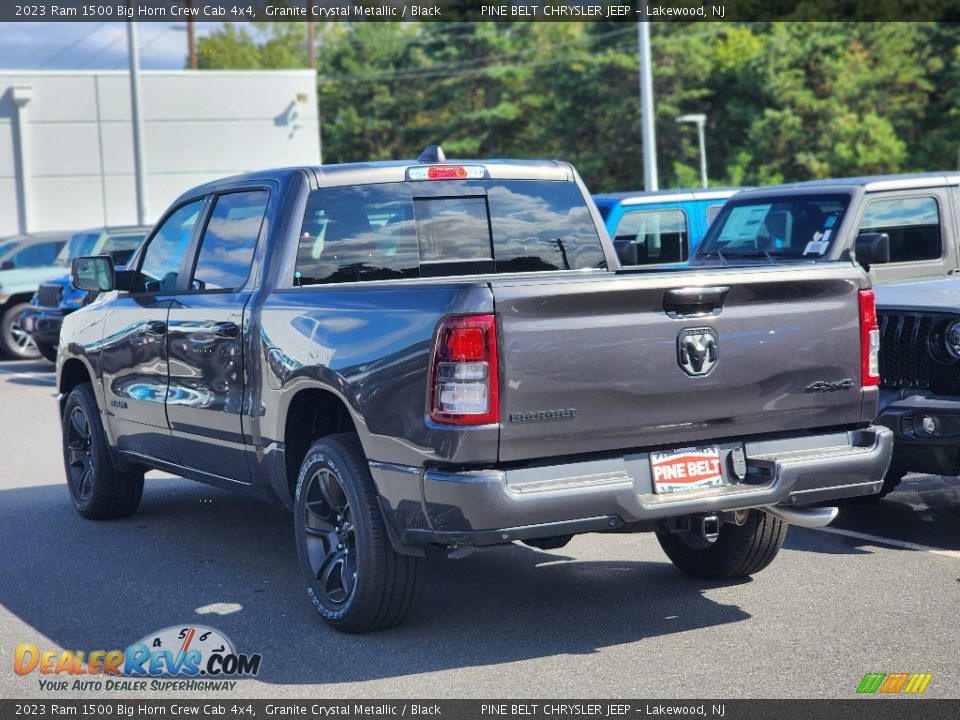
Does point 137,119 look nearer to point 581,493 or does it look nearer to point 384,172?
point 384,172

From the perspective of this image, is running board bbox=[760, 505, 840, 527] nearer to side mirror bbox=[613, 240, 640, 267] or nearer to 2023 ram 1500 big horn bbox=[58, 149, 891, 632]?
2023 ram 1500 big horn bbox=[58, 149, 891, 632]

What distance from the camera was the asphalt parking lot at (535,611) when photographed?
4891 millimetres

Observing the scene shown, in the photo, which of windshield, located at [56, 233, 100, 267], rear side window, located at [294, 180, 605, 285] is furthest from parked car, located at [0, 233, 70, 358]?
rear side window, located at [294, 180, 605, 285]

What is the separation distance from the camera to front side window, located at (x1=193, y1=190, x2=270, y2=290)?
252 inches

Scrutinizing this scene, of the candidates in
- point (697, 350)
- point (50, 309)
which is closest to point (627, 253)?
point (697, 350)

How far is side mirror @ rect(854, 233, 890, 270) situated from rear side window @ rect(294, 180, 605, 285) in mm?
3121

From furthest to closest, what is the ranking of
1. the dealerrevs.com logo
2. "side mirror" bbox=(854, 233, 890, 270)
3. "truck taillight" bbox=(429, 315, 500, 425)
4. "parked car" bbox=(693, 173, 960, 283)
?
"parked car" bbox=(693, 173, 960, 283) < "side mirror" bbox=(854, 233, 890, 270) < the dealerrevs.com logo < "truck taillight" bbox=(429, 315, 500, 425)

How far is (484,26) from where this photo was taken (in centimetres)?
6650

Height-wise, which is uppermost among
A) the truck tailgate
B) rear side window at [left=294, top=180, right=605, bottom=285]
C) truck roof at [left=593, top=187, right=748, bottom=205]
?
truck roof at [left=593, top=187, right=748, bottom=205]

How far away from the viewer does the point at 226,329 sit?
20.7 feet

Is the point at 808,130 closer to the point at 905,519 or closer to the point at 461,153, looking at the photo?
the point at 461,153

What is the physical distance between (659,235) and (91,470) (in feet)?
24.8

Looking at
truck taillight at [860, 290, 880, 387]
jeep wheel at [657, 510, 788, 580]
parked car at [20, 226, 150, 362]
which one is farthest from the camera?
parked car at [20, 226, 150, 362]

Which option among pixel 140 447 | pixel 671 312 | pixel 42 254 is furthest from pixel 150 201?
pixel 671 312
